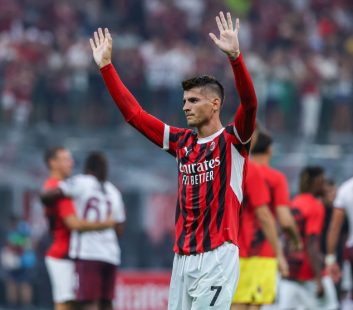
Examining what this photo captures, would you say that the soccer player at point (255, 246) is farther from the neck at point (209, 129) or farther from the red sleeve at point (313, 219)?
the neck at point (209, 129)

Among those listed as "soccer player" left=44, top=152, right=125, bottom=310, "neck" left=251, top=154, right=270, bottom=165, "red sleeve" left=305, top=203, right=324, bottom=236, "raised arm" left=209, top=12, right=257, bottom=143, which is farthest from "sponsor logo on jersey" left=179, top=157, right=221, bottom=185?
"soccer player" left=44, top=152, right=125, bottom=310

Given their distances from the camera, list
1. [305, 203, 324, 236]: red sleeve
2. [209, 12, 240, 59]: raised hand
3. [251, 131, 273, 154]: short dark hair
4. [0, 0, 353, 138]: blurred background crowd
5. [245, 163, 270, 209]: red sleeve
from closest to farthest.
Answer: [209, 12, 240, 59]: raised hand
[245, 163, 270, 209]: red sleeve
[251, 131, 273, 154]: short dark hair
[305, 203, 324, 236]: red sleeve
[0, 0, 353, 138]: blurred background crowd

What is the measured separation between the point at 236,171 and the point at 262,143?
3039 millimetres

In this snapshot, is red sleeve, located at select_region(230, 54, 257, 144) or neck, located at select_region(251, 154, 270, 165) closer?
red sleeve, located at select_region(230, 54, 257, 144)

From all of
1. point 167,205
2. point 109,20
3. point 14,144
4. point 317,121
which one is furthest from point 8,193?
point 109,20

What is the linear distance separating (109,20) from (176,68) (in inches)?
137

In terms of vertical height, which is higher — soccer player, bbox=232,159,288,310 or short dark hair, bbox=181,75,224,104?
short dark hair, bbox=181,75,224,104

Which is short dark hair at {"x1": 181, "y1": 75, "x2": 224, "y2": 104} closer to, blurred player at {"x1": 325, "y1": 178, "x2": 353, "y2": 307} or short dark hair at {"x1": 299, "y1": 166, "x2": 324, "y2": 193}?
blurred player at {"x1": 325, "y1": 178, "x2": 353, "y2": 307}

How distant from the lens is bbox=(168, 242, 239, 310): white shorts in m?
8.43

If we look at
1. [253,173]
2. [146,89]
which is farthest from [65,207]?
[146,89]

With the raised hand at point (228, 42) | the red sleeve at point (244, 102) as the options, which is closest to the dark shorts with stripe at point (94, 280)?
the red sleeve at point (244, 102)

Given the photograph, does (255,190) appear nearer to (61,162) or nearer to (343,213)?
(343,213)

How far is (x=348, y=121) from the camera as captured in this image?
21.8 metres

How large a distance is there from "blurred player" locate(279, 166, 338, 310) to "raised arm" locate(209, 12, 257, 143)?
4.96 meters
